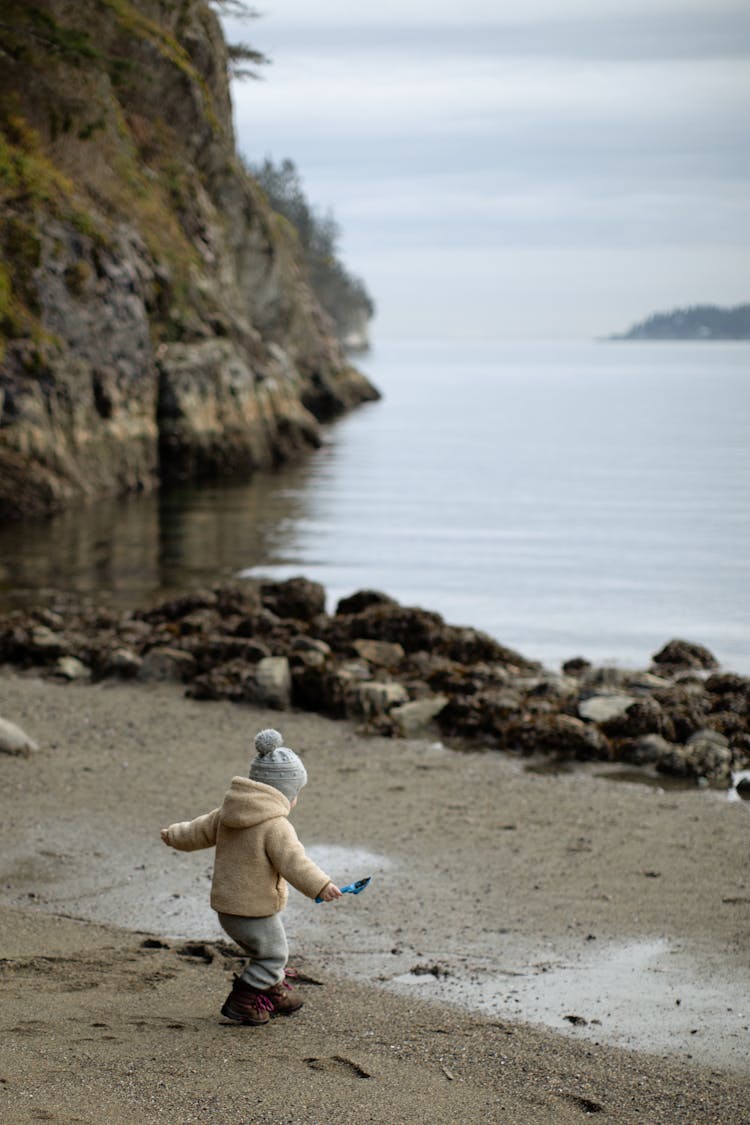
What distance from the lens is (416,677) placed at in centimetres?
1391

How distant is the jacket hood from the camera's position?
530 centimetres

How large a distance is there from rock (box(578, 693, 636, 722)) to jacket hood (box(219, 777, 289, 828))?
23.6 ft

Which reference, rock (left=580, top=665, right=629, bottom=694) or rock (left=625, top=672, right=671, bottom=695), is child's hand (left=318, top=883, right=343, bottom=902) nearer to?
rock (left=580, top=665, right=629, bottom=694)

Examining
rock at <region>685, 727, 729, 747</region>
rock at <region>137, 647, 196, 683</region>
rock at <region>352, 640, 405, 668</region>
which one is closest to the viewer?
rock at <region>685, 727, 729, 747</region>

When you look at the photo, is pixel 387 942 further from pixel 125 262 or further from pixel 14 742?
pixel 125 262

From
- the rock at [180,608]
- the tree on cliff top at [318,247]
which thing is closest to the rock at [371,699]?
the rock at [180,608]

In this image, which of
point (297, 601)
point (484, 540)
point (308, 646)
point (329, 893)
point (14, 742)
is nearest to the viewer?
point (329, 893)

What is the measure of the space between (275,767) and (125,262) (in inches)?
1136

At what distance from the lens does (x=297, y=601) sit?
54.5ft

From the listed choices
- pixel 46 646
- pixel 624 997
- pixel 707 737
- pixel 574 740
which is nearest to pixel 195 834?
pixel 624 997

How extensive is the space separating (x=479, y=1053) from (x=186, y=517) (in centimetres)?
2423

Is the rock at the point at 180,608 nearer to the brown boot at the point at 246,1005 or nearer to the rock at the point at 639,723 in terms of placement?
the rock at the point at 639,723

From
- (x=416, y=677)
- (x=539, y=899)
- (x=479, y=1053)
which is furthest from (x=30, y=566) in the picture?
(x=479, y=1053)

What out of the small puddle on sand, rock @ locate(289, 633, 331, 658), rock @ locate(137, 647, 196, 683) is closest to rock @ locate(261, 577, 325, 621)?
rock @ locate(289, 633, 331, 658)
